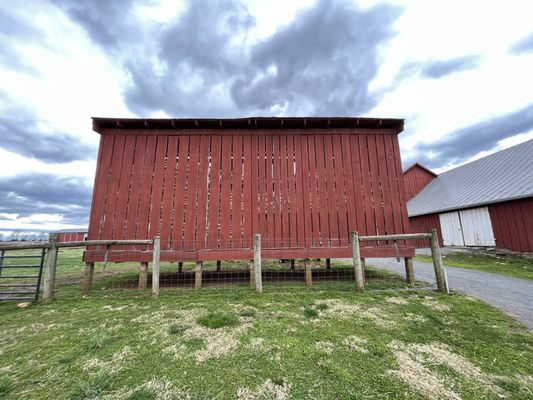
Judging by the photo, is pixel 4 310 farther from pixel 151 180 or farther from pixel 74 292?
pixel 151 180

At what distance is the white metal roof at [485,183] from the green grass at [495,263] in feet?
10.8

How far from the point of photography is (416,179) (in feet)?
80.7

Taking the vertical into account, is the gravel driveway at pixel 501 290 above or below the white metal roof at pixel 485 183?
below

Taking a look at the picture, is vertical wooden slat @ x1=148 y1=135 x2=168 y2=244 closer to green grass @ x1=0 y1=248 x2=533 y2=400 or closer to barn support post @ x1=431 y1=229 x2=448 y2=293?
green grass @ x1=0 y1=248 x2=533 y2=400

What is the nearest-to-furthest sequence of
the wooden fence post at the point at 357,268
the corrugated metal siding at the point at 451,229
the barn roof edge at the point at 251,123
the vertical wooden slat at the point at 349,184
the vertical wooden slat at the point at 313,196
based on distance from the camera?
1. the wooden fence post at the point at 357,268
2. the vertical wooden slat at the point at 313,196
3. the vertical wooden slat at the point at 349,184
4. the barn roof edge at the point at 251,123
5. the corrugated metal siding at the point at 451,229

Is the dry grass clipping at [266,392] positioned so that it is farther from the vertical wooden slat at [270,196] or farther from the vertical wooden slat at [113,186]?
the vertical wooden slat at [113,186]

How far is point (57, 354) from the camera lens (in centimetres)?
306

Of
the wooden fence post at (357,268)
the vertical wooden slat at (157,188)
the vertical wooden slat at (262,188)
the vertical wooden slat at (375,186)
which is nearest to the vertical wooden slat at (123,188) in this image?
the vertical wooden slat at (157,188)

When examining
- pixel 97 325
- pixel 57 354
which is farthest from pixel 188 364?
pixel 97 325

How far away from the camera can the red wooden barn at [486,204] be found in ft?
38.7

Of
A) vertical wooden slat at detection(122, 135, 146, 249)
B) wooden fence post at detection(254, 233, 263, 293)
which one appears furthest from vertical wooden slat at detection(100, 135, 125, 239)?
wooden fence post at detection(254, 233, 263, 293)

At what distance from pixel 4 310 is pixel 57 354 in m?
3.66

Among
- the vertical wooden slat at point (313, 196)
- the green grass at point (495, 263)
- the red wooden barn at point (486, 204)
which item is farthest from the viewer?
the red wooden barn at point (486, 204)

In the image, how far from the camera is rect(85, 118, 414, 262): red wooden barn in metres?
6.96
